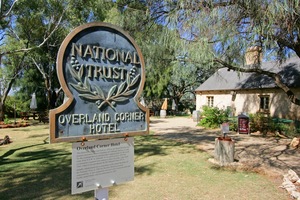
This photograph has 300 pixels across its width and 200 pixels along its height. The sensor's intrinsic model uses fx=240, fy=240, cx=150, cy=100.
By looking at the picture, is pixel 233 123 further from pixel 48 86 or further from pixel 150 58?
pixel 48 86

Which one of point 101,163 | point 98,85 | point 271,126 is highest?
point 98,85

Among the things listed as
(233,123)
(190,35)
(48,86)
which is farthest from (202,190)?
(48,86)

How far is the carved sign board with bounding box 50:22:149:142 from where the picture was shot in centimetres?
219

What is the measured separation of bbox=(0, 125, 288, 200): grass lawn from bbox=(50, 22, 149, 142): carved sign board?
2.57m

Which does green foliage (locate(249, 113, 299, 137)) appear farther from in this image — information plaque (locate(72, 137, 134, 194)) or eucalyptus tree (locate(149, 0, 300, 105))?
information plaque (locate(72, 137, 134, 194))

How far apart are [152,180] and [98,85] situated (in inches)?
147

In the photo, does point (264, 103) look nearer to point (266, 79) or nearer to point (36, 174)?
point (266, 79)

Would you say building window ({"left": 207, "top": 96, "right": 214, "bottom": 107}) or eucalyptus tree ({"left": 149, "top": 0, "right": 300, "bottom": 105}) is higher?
eucalyptus tree ({"left": 149, "top": 0, "right": 300, "bottom": 105})

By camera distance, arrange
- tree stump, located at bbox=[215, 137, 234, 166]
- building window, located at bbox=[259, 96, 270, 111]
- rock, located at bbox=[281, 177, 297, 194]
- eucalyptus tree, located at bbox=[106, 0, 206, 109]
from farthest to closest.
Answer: building window, located at bbox=[259, 96, 270, 111], tree stump, located at bbox=[215, 137, 234, 166], eucalyptus tree, located at bbox=[106, 0, 206, 109], rock, located at bbox=[281, 177, 297, 194]

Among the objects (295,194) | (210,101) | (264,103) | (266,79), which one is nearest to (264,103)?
(264,103)

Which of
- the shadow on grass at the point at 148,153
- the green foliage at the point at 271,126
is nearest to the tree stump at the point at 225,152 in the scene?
the shadow on grass at the point at 148,153

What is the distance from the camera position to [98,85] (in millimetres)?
2375

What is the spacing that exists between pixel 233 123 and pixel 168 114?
16.5 m

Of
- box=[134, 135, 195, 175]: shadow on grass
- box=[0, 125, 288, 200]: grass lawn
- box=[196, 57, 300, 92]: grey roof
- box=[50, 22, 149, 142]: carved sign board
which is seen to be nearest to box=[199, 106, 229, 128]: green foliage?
box=[196, 57, 300, 92]: grey roof
